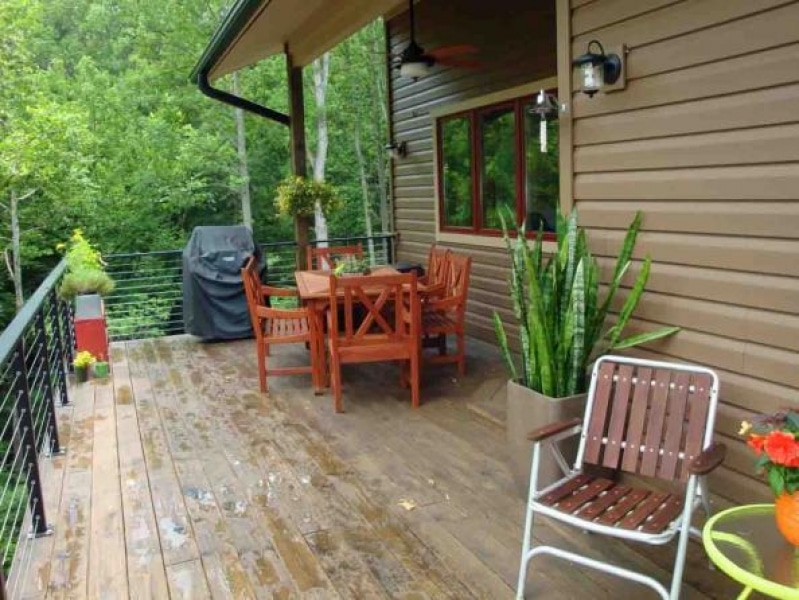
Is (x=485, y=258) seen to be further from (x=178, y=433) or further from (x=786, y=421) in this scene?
(x=786, y=421)

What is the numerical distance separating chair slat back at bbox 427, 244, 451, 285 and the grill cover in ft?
6.23

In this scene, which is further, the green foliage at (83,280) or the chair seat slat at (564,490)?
the green foliage at (83,280)

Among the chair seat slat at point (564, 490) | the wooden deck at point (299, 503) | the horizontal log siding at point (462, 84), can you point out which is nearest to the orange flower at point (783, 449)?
the chair seat slat at point (564, 490)

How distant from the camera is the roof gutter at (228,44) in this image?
495 cm

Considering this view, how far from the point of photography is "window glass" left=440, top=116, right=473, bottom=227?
252 inches

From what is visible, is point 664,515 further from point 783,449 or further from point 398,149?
point 398,149

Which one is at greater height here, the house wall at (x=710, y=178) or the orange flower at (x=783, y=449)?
the house wall at (x=710, y=178)

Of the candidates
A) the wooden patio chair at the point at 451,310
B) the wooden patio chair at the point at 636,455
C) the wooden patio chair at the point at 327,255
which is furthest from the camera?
the wooden patio chair at the point at 327,255

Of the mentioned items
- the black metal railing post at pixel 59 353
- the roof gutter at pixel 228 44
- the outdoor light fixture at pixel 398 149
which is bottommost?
the black metal railing post at pixel 59 353

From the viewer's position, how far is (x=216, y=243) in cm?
667

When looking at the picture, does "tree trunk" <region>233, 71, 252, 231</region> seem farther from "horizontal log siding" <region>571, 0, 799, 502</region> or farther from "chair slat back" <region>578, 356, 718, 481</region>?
"chair slat back" <region>578, 356, 718, 481</region>

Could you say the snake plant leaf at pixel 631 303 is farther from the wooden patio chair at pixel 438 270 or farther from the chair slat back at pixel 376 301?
the wooden patio chair at pixel 438 270

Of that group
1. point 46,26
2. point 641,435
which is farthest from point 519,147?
point 46,26

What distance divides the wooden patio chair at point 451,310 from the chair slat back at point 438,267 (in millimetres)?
73
